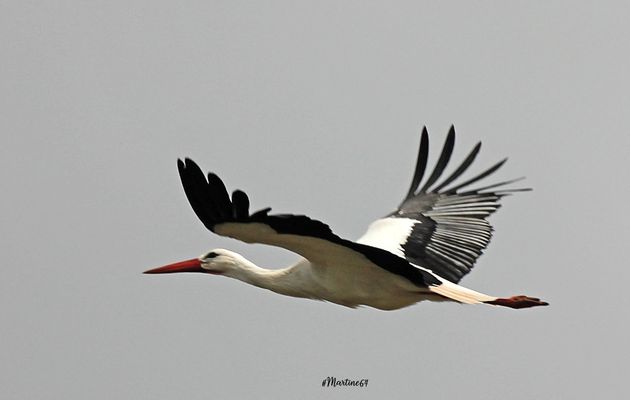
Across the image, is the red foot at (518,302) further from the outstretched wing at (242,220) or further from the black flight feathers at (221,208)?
the black flight feathers at (221,208)

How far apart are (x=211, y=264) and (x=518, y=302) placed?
Result: 3.16m

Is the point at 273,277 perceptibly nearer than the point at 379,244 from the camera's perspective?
Yes

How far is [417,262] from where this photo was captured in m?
15.6

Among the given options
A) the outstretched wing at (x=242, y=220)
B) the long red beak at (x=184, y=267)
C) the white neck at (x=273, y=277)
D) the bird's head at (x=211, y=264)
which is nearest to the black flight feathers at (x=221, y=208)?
the outstretched wing at (x=242, y=220)

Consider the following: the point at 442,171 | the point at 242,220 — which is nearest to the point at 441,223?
the point at 442,171

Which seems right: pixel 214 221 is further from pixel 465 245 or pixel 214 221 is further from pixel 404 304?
pixel 465 245

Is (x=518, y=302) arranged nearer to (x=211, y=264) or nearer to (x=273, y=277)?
(x=273, y=277)

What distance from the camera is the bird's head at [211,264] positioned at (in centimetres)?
1510

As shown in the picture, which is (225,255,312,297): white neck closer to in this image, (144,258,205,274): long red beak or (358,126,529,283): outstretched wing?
(144,258,205,274): long red beak

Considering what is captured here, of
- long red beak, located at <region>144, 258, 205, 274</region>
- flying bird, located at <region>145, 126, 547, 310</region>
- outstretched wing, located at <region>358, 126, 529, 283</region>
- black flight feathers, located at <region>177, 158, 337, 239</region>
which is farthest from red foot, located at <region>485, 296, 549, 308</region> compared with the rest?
long red beak, located at <region>144, 258, 205, 274</region>

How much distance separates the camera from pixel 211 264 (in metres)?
15.2

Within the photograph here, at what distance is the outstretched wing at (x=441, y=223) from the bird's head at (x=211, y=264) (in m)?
1.70

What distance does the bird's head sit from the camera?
15102mm

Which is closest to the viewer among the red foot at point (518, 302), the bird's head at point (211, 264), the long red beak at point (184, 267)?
the red foot at point (518, 302)
